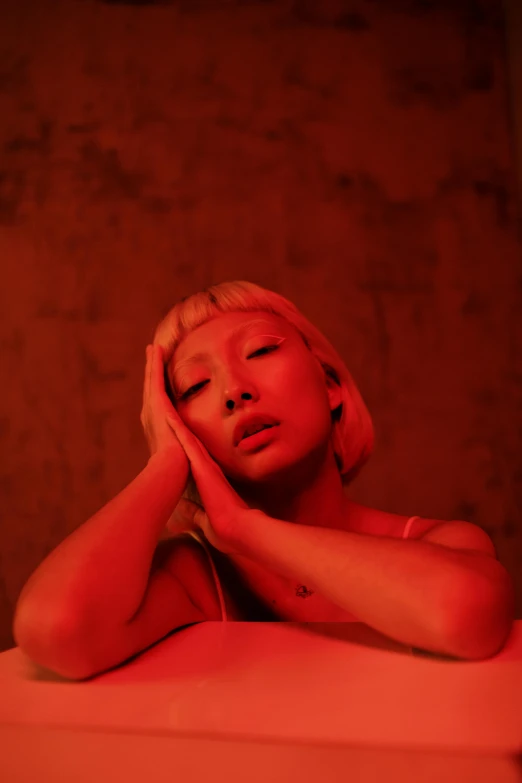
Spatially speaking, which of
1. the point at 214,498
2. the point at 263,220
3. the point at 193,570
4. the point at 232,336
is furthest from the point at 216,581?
the point at 263,220

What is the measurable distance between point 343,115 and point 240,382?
133cm

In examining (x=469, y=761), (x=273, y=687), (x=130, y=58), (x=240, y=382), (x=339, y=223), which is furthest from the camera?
(x=130, y=58)

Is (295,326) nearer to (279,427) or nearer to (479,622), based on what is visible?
(279,427)

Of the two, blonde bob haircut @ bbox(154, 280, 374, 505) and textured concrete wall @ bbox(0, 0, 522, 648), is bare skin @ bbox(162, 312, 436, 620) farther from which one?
textured concrete wall @ bbox(0, 0, 522, 648)

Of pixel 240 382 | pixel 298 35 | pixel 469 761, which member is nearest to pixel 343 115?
pixel 298 35

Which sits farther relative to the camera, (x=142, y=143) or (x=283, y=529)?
(x=142, y=143)

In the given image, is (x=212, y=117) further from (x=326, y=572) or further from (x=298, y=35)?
(x=326, y=572)

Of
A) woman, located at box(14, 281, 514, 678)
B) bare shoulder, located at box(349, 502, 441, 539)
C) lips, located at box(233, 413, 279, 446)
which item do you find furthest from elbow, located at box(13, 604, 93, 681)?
bare shoulder, located at box(349, 502, 441, 539)

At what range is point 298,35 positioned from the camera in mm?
1990

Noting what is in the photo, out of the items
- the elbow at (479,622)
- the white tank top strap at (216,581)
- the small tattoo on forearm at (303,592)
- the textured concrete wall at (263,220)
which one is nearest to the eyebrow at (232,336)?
the white tank top strap at (216,581)

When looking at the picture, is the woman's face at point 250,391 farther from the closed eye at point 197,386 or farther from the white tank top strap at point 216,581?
the white tank top strap at point 216,581

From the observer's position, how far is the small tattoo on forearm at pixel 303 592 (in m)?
0.97

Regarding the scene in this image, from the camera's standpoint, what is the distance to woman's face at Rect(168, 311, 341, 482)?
3.06ft

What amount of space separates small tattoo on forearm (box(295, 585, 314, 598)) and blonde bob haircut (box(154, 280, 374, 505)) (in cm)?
22
